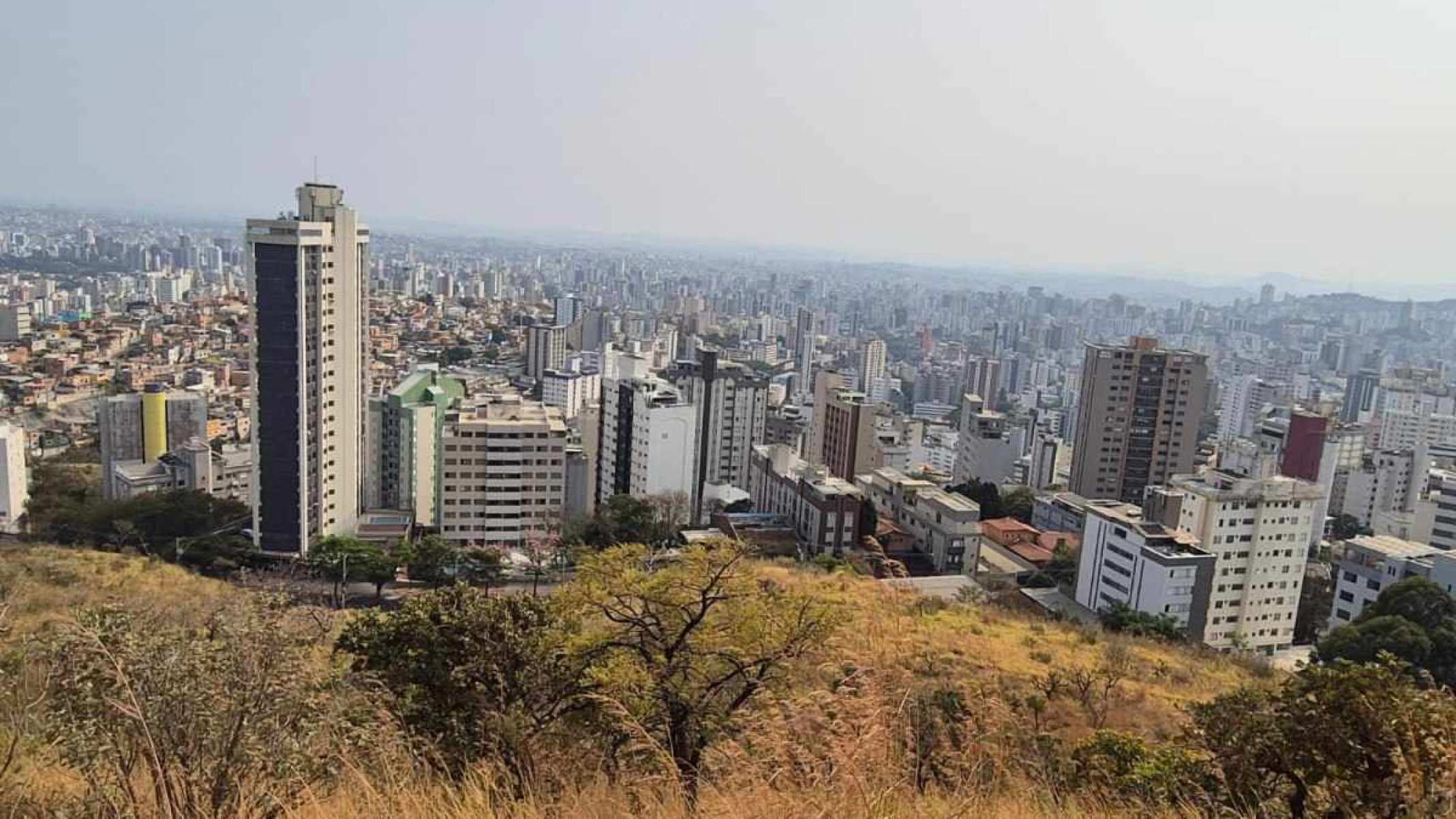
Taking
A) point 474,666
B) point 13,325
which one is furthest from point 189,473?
point 13,325

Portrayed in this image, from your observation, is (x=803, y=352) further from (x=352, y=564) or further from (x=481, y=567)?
(x=352, y=564)

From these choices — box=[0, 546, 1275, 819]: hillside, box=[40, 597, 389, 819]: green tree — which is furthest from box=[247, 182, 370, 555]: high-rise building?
box=[40, 597, 389, 819]: green tree

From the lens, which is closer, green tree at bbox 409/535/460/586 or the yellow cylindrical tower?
green tree at bbox 409/535/460/586

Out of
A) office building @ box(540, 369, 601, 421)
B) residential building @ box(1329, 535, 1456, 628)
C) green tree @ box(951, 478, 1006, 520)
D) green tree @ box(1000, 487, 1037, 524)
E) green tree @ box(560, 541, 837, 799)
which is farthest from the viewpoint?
office building @ box(540, 369, 601, 421)

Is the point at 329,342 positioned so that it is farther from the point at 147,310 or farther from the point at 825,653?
the point at 147,310

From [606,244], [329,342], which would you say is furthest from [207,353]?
[606,244]

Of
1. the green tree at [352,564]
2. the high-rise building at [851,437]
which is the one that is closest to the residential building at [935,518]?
the high-rise building at [851,437]

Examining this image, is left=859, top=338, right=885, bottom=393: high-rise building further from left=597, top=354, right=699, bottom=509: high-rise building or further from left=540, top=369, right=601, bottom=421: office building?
left=597, top=354, right=699, bottom=509: high-rise building

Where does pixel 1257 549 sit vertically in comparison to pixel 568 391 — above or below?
above
